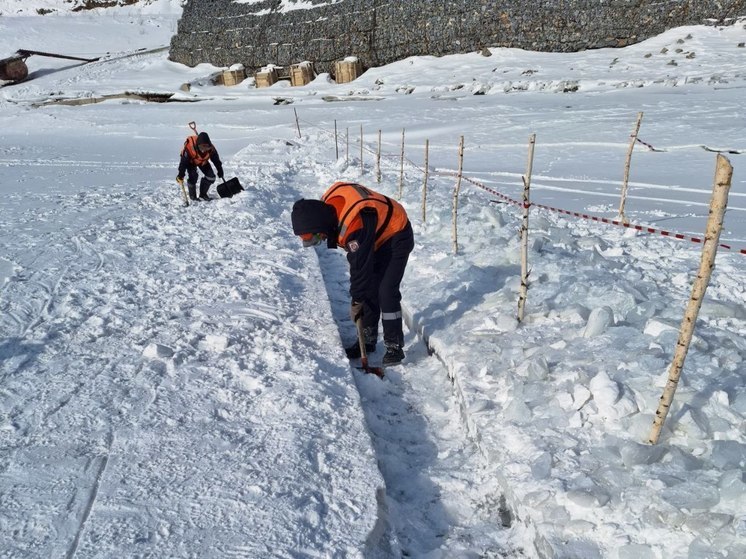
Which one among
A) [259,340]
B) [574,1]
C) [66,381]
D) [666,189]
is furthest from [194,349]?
[574,1]

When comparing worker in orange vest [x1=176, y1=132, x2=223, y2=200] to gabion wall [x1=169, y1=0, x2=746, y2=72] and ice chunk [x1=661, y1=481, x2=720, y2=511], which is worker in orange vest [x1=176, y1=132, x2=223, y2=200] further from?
gabion wall [x1=169, y1=0, x2=746, y2=72]

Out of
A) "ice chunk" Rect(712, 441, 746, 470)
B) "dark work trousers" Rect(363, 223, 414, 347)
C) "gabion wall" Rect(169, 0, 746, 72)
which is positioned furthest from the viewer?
"gabion wall" Rect(169, 0, 746, 72)

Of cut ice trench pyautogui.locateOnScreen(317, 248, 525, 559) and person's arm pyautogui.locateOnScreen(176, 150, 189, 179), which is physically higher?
person's arm pyautogui.locateOnScreen(176, 150, 189, 179)

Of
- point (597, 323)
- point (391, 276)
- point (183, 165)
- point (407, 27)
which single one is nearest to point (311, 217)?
point (391, 276)

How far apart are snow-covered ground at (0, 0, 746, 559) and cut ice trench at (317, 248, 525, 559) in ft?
0.05

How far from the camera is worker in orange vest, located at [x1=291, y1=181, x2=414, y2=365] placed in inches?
155

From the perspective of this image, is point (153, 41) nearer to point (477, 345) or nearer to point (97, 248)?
point (97, 248)

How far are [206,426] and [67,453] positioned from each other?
708 millimetres

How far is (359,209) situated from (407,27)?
2108 cm

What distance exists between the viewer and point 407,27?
74.9 feet

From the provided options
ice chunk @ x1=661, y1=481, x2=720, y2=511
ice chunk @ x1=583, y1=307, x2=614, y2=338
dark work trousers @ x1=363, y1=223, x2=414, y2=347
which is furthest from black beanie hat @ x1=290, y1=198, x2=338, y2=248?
ice chunk @ x1=661, y1=481, x2=720, y2=511

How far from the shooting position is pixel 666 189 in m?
8.47

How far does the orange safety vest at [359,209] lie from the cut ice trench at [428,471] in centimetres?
106

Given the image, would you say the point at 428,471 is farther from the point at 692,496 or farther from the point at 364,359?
the point at 692,496
